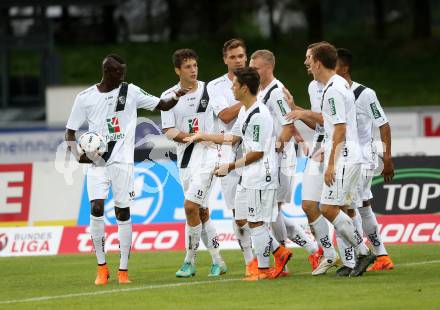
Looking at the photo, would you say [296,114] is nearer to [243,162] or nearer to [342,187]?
[243,162]

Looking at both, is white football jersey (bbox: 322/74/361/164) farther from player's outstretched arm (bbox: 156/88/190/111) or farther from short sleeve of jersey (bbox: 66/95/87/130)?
short sleeve of jersey (bbox: 66/95/87/130)

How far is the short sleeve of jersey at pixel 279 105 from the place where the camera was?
13.5 meters

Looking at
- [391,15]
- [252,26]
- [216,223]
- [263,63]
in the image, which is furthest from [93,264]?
[252,26]

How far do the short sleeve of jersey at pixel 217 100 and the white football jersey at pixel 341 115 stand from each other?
1.64 m

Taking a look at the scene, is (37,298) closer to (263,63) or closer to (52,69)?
(263,63)

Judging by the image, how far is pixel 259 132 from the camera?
41.1ft

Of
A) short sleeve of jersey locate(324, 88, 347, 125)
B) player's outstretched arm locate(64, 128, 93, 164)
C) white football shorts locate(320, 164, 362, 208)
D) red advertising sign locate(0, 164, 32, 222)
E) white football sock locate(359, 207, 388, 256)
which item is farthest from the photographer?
red advertising sign locate(0, 164, 32, 222)

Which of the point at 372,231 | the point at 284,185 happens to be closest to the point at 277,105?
the point at 284,185

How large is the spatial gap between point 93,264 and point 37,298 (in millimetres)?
3847

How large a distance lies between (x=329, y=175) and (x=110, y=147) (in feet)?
8.29

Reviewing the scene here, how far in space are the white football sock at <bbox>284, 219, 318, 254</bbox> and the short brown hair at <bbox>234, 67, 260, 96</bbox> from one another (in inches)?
81.0

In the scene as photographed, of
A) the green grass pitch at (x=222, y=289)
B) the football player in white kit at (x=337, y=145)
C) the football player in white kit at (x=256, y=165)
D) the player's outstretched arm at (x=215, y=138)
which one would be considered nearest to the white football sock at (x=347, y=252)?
the football player in white kit at (x=337, y=145)

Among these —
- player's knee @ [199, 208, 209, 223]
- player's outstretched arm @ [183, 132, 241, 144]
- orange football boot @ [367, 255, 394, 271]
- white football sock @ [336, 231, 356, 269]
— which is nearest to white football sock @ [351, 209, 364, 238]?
orange football boot @ [367, 255, 394, 271]

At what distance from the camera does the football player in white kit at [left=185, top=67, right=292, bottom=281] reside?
1255 cm
